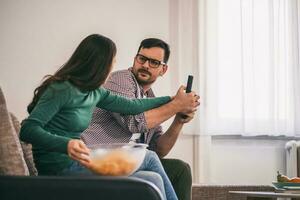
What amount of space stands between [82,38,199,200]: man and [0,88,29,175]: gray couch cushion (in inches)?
28.0

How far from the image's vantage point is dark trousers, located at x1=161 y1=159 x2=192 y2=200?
7.67 feet

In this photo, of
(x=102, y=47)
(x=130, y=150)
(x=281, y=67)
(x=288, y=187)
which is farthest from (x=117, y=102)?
(x=281, y=67)

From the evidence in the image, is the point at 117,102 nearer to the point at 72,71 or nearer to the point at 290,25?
the point at 72,71

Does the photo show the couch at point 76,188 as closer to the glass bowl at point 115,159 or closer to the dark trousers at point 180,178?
the glass bowl at point 115,159

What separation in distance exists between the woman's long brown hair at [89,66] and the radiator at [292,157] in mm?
2228

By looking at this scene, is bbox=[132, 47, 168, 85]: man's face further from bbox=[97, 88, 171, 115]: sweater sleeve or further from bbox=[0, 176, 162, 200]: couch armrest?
bbox=[0, 176, 162, 200]: couch armrest

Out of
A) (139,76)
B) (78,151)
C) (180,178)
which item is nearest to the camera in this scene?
(78,151)

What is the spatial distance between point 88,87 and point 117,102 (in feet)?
1.13

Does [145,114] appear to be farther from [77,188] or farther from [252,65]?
[252,65]

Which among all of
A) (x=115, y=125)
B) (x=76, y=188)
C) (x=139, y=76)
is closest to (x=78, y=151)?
(x=76, y=188)

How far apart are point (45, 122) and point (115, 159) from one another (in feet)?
0.80

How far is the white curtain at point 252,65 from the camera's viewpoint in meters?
3.84

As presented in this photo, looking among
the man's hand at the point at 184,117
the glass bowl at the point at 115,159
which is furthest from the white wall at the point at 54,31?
the glass bowl at the point at 115,159

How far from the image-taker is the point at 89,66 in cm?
178
